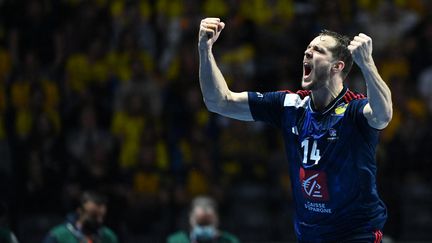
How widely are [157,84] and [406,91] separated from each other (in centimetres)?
328

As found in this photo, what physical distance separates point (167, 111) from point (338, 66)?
6.10m

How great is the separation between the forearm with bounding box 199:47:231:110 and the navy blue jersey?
60cm

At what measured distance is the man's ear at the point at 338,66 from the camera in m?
6.20

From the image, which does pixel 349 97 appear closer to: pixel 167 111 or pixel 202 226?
pixel 202 226

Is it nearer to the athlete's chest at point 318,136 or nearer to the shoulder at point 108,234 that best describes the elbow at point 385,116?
the athlete's chest at point 318,136

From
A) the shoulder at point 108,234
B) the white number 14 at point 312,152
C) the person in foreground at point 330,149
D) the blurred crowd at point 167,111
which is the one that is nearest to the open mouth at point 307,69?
the person in foreground at point 330,149

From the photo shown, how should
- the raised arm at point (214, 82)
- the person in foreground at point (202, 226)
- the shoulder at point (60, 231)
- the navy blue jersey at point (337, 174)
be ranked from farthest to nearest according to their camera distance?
the person in foreground at point (202, 226)
the shoulder at point (60, 231)
the raised arm at point (214, 82)
the navy blue jersey at point (337, 174)

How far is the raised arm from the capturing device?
6219 mm

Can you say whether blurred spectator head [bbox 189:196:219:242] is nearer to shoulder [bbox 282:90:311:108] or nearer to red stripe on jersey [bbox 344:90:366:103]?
shoulder [bbox 282:90:311:108]

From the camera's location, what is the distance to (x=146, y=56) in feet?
43.5

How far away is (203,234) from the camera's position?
32.7 ft

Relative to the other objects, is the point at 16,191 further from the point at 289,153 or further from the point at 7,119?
the point at 289,153

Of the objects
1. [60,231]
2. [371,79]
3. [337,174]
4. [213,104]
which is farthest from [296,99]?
[60,231]

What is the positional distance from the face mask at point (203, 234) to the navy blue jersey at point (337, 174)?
3788mm
